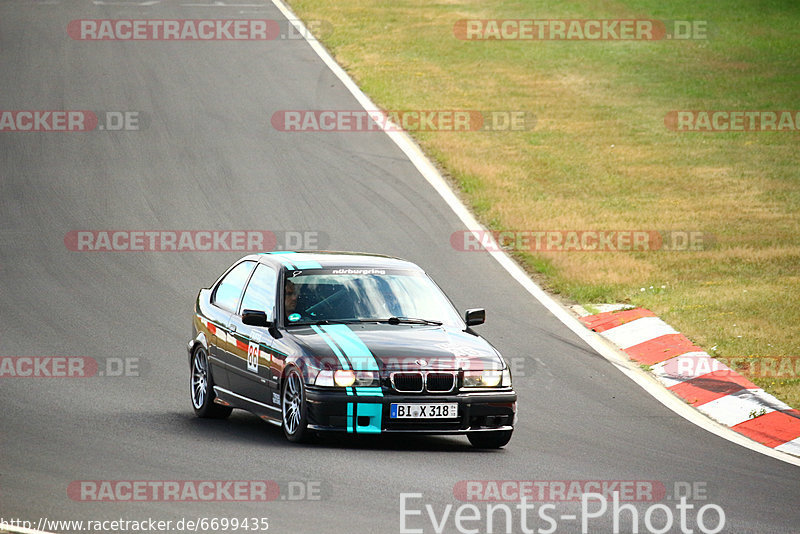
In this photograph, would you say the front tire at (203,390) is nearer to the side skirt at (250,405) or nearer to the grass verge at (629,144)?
the side skirt at (250,405)

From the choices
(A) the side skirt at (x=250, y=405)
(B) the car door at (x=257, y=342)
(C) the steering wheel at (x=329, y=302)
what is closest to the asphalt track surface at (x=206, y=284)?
(A) the side skirt at (x=250, y=405)

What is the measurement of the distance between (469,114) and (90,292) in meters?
11.7

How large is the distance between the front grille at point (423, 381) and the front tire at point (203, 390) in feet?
7.56

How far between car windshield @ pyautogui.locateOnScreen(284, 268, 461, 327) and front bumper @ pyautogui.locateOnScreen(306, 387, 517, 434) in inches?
40.5

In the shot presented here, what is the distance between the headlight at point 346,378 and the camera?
9.47 meters

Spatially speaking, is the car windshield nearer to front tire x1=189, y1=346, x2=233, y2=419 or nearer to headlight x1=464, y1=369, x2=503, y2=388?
headlight x1=464, y1=369, x2=503, y2=388

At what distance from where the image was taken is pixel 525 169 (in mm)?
22484

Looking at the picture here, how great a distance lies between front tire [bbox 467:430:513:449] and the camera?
9.95 metres

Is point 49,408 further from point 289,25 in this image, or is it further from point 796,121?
point 289,25

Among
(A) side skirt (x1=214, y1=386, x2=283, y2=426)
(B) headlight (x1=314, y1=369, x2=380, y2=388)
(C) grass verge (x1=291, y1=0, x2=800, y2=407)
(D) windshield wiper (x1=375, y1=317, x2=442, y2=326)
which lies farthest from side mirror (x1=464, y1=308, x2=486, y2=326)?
(C) grass verge (x1=291, y1=0, x2=800, y2=407)

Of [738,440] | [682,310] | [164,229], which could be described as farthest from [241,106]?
[738,440]

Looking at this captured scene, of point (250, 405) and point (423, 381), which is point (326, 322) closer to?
point (250, 405)

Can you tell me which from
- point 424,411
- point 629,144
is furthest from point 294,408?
point 629,144

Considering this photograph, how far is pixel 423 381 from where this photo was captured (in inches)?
379
